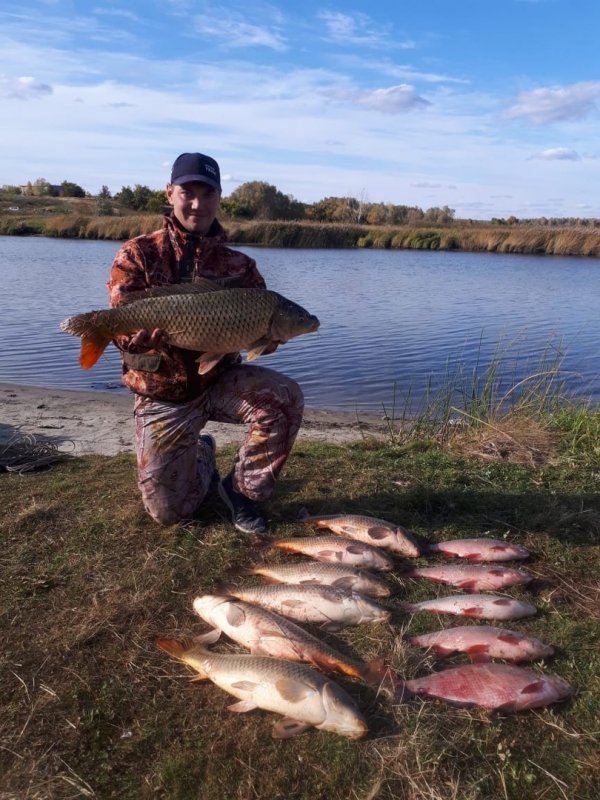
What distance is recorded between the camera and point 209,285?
4.52 meters

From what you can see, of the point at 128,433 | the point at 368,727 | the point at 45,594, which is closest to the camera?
the point at 368,727

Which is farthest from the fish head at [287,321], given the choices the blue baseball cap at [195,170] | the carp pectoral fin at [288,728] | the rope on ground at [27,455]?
the rope on ground at [27,455]

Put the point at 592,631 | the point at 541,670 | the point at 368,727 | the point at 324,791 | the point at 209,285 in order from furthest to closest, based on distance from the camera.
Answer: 1. the point at 209,285
2. the point at 592,631
3. the point at 541,670
4. the point at 368,727
5. the point at 324,791

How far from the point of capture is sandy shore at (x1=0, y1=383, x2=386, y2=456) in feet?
25.3

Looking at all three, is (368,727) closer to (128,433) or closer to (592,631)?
(592,631)

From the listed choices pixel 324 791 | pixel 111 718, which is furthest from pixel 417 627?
→ pixel 111 718

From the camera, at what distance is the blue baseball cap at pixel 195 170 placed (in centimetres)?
468

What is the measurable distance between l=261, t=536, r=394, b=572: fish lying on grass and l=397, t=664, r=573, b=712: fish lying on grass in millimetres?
1112

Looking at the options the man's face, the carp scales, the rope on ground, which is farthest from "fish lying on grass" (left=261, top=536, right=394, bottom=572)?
the rope on ground

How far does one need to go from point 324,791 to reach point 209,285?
114 inches

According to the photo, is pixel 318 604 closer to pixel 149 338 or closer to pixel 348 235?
pixel 149 338

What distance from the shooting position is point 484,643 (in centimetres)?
357

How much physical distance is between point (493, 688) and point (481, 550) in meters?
1.43

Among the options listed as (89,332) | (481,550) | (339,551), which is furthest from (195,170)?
(481,550)
